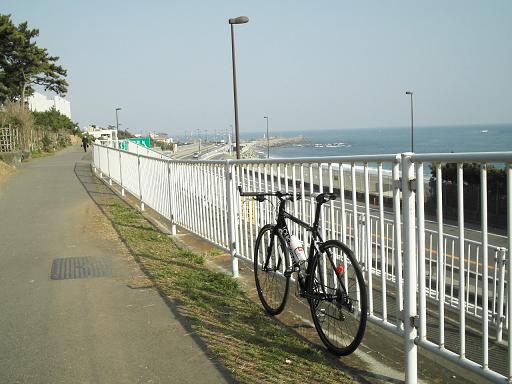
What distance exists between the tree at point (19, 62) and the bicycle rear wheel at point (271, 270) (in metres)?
41.6

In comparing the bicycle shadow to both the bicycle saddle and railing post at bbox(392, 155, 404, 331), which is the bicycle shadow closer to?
railing post at bbox(392, 155, 404, 331)

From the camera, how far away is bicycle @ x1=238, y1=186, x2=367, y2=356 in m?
3.57

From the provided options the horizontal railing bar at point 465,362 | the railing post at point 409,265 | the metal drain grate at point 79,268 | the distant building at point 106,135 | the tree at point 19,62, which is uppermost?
the tree at point 19,62

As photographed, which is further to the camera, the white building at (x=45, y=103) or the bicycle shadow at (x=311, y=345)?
the white building at (x=45, y=103)

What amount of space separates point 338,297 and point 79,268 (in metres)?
4.24

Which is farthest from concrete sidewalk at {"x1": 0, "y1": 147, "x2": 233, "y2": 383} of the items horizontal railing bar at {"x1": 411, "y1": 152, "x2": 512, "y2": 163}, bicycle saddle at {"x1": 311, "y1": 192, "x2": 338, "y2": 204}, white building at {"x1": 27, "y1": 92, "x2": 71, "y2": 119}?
white building at {"x1": 27, "y1": 92, "x2": 71, "y2": 119}

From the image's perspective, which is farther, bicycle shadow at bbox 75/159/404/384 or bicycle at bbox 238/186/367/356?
bicycle at bbox 238/186/367/356

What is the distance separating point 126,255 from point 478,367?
5519mm

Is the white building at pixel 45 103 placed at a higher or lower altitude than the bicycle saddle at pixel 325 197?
higher

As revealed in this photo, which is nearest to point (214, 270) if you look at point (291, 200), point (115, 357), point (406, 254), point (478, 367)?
point (291, 200)

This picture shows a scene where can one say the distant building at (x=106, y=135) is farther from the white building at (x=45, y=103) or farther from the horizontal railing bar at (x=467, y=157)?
the horizontal railing bar at (x=467, y=157)

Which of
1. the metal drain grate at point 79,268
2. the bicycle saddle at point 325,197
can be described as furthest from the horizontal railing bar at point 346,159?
the metal drain grate at point 79,268

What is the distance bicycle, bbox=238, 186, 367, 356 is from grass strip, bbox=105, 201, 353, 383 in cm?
20

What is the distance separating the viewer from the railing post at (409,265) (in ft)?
10.1
